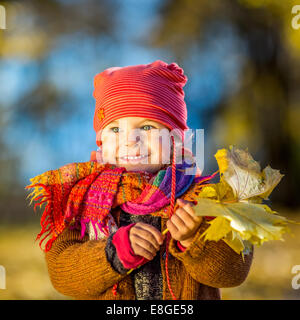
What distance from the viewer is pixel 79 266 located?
3.01 feet

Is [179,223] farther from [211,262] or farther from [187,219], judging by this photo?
[211,262]

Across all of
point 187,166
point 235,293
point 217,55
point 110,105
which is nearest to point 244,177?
point 187,166

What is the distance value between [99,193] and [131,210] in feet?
0.33

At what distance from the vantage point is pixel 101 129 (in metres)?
1.10

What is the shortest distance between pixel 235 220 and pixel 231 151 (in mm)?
176

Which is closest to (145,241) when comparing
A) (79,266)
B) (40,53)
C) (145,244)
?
(145,244)

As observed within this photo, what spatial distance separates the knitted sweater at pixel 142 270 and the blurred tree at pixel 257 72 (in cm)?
255

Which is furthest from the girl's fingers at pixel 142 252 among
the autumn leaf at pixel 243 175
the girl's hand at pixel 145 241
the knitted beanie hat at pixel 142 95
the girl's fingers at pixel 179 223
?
the knitted beanie hat at pixel 142 95

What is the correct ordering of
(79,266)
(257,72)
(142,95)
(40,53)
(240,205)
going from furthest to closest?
(257,72)
(40,53)
(142,95)
(79,266)
(240,205)

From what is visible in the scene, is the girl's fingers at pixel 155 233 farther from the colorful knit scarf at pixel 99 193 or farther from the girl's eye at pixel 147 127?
the girl's eye at pixel 147 127

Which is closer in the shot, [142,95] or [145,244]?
[145,244]

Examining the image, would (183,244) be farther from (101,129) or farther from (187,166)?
(101,129)

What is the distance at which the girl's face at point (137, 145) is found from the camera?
1.00 meters

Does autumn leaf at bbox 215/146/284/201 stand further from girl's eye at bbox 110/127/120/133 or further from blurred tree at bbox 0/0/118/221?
blurred tree at bbox 0/0/118/221
